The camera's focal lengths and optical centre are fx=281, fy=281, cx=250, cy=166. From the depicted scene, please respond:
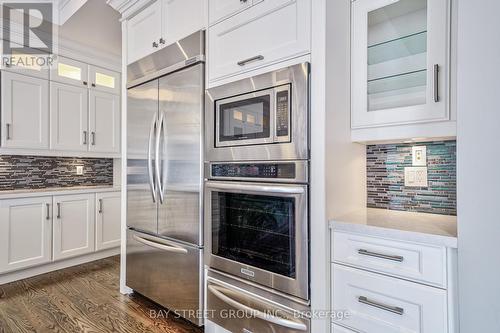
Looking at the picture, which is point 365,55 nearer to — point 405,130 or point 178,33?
Result: point 405,130

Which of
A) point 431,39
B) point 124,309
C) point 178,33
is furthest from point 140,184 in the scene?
point 431,39

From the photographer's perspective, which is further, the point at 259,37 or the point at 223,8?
the point at 223,8

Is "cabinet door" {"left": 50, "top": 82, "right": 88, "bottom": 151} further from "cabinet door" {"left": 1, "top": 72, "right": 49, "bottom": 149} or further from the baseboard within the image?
the baseboard

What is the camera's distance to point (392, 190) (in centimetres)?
172

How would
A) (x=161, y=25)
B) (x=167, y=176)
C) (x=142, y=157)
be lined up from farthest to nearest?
(x=142, y=157) → (x=161, y=25) → (x=167, y=176)

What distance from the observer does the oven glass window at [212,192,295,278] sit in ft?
4.83

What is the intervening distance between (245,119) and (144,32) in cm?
140

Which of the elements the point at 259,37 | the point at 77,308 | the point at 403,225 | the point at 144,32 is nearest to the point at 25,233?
the point at 77,308

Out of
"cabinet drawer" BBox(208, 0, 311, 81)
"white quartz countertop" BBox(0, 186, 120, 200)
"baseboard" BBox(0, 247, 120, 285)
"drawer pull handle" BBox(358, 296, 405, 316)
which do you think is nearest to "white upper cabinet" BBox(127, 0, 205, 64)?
"cabinet drawer" BBox(208, 0, 311, 81)

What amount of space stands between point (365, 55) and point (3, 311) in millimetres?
3274

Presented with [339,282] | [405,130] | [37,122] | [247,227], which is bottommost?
[339,282]

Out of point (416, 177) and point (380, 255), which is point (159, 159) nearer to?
point (380, 255)

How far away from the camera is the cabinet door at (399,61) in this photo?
1.31m

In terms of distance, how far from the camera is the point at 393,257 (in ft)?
3.96
